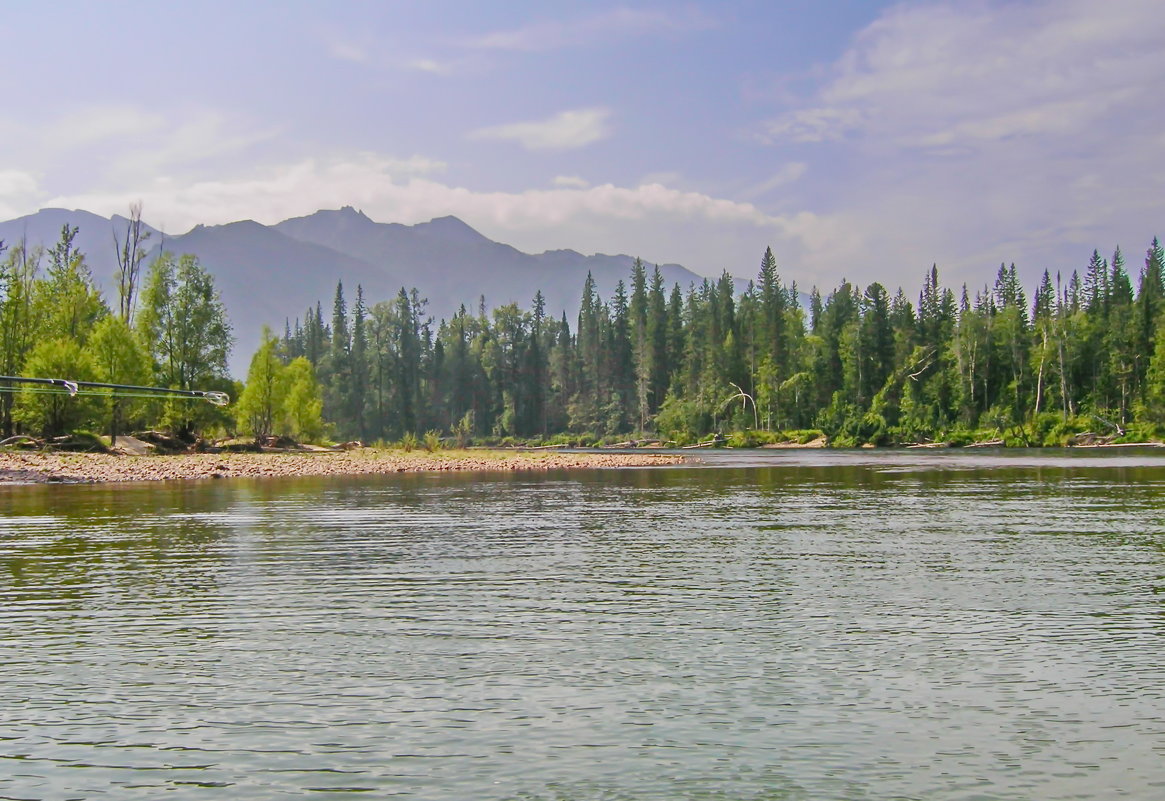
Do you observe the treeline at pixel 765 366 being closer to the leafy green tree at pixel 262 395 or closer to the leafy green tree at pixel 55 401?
the leafy green tree at pixel 262 395

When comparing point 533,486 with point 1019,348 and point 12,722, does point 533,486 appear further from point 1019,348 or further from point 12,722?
point 1019,348

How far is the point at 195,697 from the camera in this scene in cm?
1011

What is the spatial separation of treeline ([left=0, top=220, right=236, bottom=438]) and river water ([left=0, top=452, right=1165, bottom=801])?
1788 inches

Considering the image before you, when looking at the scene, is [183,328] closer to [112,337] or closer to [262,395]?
[262,395]

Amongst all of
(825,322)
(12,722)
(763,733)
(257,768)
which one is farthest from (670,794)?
(825,322)

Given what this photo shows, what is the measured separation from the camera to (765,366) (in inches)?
5428

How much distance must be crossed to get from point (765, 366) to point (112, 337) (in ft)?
295

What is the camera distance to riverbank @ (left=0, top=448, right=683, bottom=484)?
162ft

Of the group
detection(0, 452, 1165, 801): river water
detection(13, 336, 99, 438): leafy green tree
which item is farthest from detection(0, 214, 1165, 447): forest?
detection(0, 452, 1165, 801): river water

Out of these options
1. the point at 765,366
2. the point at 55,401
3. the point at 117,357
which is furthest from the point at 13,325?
the point at 765,366

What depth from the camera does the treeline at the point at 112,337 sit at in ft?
214

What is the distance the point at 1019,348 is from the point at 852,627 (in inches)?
4667

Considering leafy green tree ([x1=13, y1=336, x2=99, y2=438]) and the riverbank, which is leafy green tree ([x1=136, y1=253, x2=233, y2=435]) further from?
leafy green tree ([x1=13, y1=336, x2=99, y2=438])

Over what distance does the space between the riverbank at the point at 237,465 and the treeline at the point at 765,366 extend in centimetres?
5382
